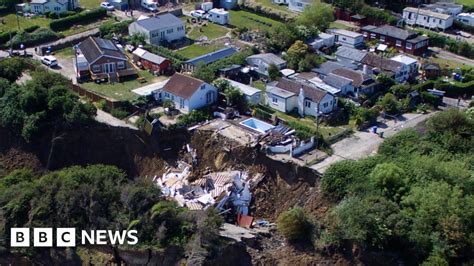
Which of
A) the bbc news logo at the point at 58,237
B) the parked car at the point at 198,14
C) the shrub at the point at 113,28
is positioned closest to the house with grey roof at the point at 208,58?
the shrub at the point at 113,28

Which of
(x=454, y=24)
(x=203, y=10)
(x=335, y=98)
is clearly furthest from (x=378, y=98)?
(x=203, y=10)

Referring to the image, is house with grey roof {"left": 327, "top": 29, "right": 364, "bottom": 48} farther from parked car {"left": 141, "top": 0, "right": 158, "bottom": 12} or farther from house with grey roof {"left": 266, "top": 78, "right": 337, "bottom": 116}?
parked car {"left": 141, "top": 0, "right": 158, "bottom": 12}

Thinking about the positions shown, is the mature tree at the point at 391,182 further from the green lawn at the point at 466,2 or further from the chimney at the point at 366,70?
the green lawn at the point at 466,2

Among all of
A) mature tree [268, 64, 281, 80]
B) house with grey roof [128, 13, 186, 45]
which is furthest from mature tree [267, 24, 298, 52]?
house with grey roof [128, 13, 186, 45]

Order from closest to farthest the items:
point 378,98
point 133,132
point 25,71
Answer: point 133,132 < point 378,98 < point 25,71

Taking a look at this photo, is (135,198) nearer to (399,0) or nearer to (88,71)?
(88,71)

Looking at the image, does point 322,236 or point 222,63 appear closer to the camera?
point 322,236
